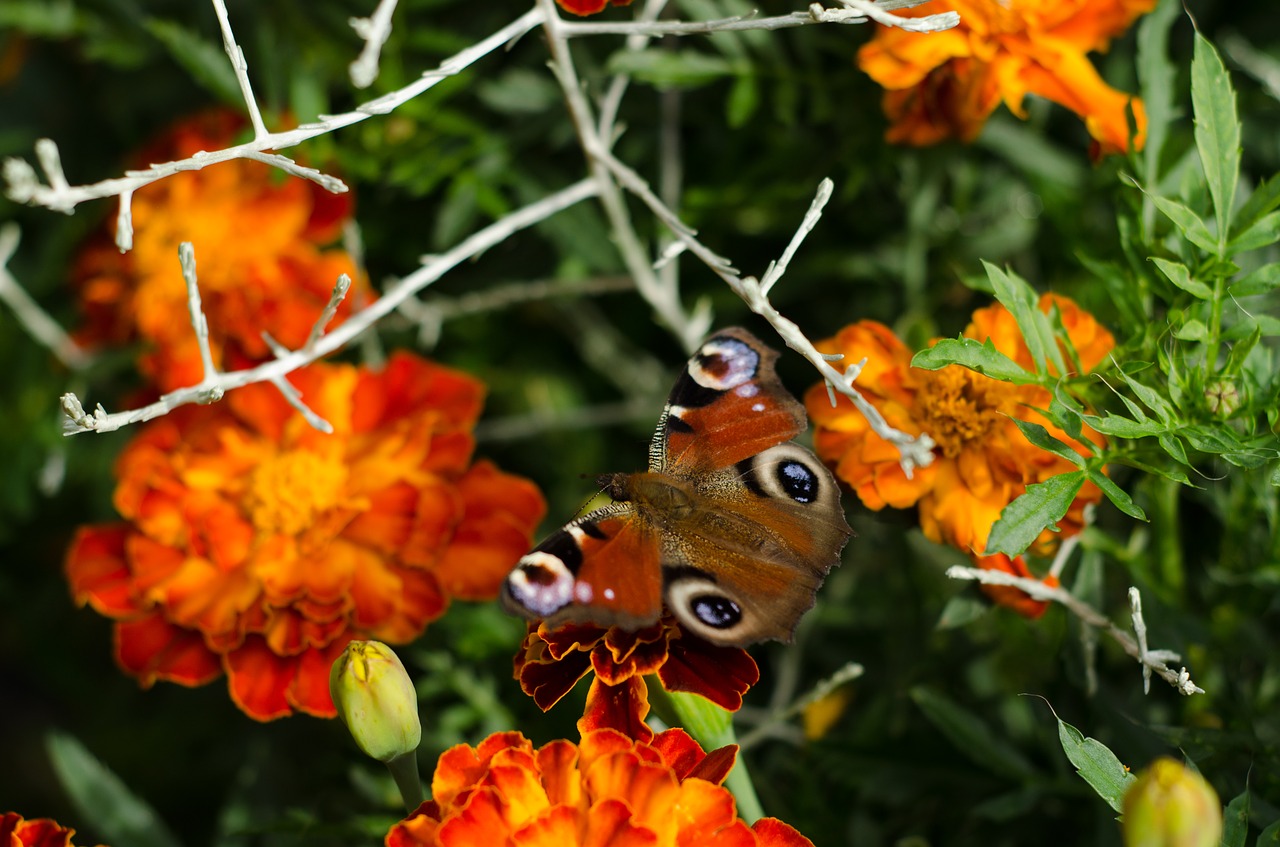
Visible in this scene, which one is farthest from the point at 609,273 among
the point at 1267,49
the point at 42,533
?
the point at 42,533

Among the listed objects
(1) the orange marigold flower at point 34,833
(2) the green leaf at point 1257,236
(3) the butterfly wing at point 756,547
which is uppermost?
(2) the green leaf at point 1257,236

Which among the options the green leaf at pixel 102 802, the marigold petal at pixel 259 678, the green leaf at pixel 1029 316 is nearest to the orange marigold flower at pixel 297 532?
the marigold petal at pixel 259 678

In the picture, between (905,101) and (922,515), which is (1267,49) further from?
(922,515)

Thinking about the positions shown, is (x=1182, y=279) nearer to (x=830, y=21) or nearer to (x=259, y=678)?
(x=830, y=21)

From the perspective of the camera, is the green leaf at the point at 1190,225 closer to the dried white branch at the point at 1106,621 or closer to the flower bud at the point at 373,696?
the dried white branch at the point at 1106,621

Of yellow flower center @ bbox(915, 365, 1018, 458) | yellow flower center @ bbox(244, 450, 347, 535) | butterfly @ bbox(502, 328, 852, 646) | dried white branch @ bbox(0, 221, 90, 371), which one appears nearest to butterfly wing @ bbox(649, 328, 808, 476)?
butterfly @ bbox(502, 328, 852, 646)
